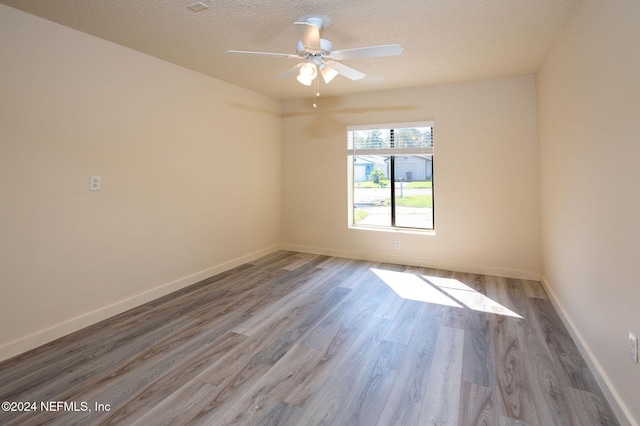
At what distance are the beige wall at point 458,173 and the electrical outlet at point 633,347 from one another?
8.32ft

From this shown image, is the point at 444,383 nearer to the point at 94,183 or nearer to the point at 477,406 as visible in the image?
the point at 477,406

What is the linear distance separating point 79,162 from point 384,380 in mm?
3000

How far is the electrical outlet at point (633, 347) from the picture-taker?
1.46 m

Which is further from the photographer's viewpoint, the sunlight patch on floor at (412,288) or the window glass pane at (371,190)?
the window glass pane at (371,190)

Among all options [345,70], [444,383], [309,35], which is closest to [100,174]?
[309,35]

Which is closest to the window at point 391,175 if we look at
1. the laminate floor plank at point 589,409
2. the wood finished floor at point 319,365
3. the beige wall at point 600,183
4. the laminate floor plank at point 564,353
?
the wood finished floor at point 319,365

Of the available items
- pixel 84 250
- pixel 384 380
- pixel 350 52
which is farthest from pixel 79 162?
pixel 384 380

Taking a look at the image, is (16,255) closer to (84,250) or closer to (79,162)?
(84,250)

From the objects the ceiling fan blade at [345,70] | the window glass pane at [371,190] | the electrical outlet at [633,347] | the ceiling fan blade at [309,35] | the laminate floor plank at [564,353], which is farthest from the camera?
the window glass pane at [371,190]

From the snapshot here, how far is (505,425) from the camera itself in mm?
1578

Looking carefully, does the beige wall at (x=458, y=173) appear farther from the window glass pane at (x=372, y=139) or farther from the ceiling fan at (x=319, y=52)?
the ceiling fan at (x=319, y=52)

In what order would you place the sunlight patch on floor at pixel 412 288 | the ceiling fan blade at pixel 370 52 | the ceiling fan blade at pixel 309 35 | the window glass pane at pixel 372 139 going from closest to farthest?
the ceiling fan blade at pixel 309 35 < the ceiling fan blade at pixel 370 52 < the sunlight patch on floor at pixel 412 288 < the window glass pane at pixel 372 139

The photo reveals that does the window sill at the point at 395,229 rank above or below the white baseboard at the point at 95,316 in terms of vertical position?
above

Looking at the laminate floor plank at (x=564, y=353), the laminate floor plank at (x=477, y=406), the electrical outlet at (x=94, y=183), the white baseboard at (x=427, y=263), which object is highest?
the electrical outlet at (x=94, y=183)
